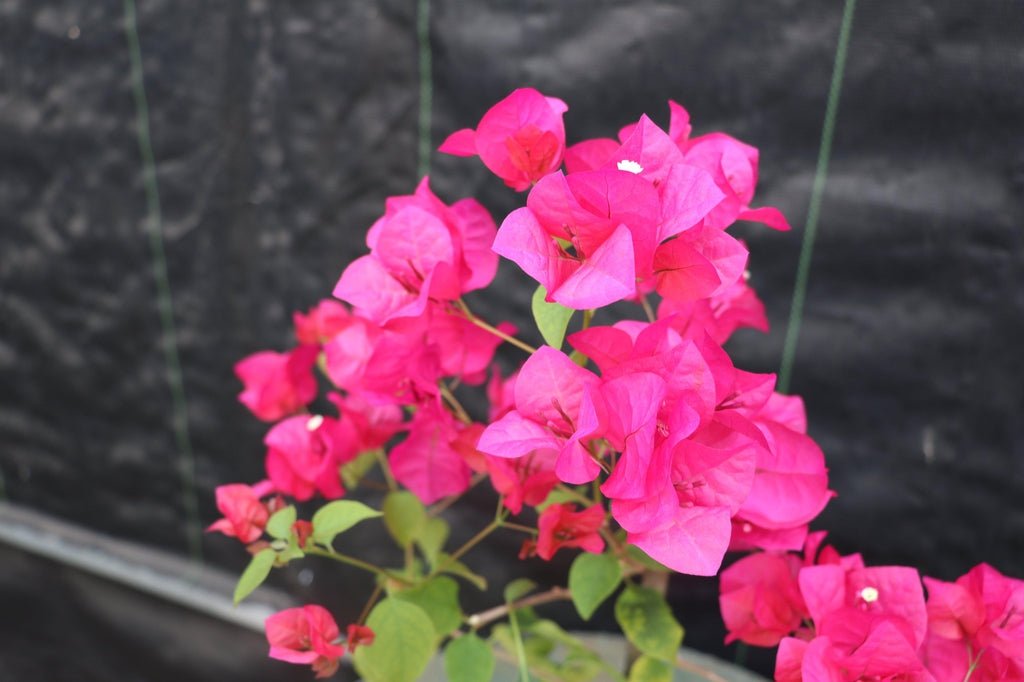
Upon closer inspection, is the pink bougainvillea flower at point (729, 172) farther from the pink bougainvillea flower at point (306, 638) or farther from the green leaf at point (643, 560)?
the pink bougainvillea flower at point (306, 638)

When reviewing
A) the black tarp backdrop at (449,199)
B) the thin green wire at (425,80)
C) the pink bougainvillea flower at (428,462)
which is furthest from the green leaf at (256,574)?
the thin green wire at (425,80)

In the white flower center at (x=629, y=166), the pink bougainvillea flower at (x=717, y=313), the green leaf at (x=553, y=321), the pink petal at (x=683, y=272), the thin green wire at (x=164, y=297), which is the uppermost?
the white flower center at (x=629, y=166)

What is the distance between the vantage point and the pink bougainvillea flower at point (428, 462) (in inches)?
22.9

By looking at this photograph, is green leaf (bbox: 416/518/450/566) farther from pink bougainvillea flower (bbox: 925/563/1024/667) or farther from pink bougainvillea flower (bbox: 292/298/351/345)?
pink bougainvillea flower (bbox: 925/563/1024/667)

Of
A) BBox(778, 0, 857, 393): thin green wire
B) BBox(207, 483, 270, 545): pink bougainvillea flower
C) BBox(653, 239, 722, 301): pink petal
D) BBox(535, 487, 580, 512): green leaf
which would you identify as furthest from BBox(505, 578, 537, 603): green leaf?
BBox(778, 0, 857, 393): thin green wire

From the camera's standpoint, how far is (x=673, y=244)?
445mm

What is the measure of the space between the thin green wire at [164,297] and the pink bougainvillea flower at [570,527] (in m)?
1.04

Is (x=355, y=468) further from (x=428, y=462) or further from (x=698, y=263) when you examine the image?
(x=698, y=263)

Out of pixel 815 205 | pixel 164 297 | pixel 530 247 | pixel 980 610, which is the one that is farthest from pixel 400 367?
pixel 164 297

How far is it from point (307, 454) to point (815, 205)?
0.58 m

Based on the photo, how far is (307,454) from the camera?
1.98 feet

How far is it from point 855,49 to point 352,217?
2.16ft

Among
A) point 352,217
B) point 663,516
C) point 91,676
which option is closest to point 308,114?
point 352,217

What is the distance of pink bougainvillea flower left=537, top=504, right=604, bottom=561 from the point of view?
1.68ft
